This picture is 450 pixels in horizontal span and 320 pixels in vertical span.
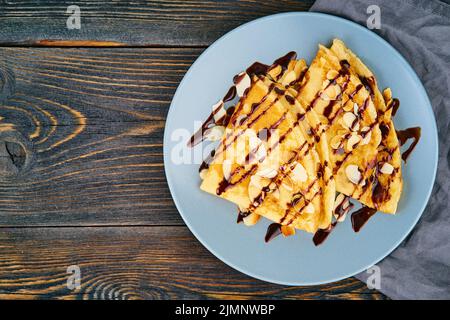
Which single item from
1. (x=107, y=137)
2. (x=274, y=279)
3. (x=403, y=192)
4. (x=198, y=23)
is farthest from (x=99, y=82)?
(x=403, y=192)

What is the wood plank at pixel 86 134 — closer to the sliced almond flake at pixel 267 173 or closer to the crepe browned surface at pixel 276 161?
the crepe browned surface at pixel 276 161

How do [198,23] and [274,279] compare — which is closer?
[274,279]

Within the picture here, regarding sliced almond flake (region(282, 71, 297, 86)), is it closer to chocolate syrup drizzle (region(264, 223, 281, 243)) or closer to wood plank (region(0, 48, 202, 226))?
wood plank (region(0, 48, 202, 226))

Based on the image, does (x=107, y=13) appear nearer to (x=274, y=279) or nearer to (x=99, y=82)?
(x=99, y=82)

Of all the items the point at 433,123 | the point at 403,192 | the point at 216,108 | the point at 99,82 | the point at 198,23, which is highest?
the point at 198,23

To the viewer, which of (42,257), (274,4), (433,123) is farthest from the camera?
(42,257)

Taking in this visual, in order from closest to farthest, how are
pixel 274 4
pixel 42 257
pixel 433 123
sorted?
pixel 433 123 < pixel 274 4 < pixel 42 257

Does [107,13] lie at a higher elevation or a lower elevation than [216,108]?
higher

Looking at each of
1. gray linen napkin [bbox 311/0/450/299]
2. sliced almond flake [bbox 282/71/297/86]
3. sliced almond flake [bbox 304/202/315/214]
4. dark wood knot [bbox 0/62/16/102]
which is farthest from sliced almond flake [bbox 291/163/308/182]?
dark wood knot [bbox 0/62/16/102]
